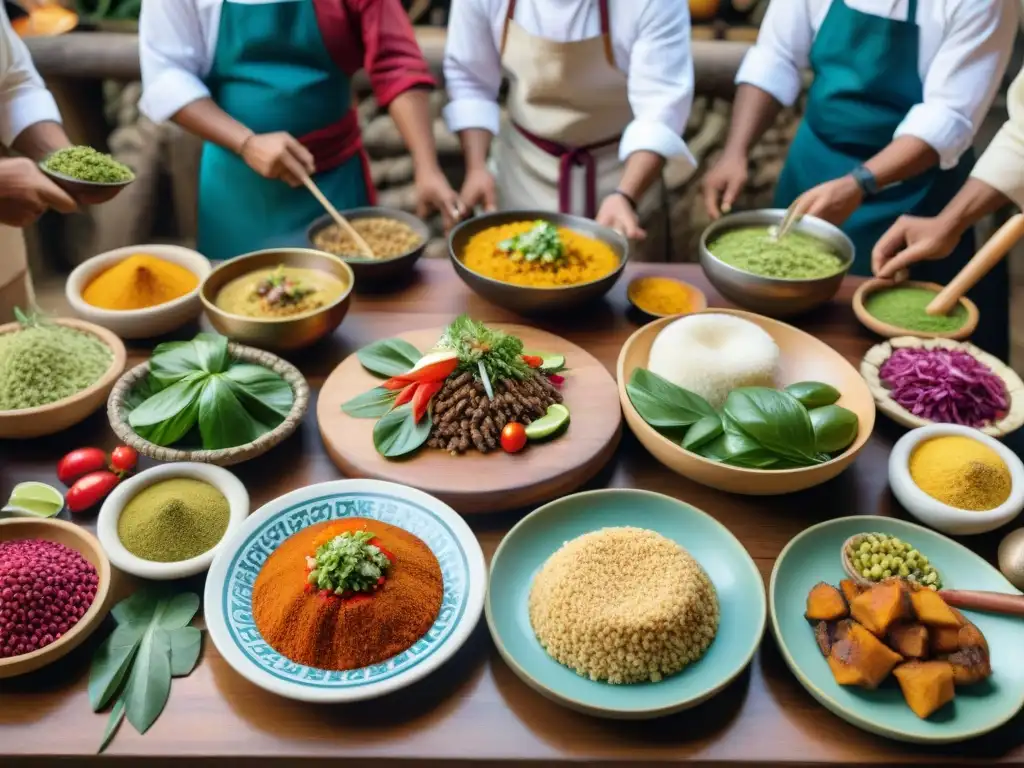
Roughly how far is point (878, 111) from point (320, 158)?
1888mm

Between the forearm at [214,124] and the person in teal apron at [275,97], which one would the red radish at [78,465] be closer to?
the person in teal apron at [275,97]

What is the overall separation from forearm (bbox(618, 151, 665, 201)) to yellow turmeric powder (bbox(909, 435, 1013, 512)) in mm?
1327

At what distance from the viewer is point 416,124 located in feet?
8.56

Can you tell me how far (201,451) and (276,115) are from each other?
1507 millimetres

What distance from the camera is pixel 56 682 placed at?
1.12 m

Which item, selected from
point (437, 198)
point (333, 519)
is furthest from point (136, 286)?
point (437, 198)

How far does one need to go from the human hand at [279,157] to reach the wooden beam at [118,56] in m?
1.45

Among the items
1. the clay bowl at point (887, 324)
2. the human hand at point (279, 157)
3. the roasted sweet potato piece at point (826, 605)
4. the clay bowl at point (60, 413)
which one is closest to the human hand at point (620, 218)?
the clay bowl at point (887, 324)

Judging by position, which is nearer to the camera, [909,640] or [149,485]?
[909,640]

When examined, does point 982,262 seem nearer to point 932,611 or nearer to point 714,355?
point 714,355

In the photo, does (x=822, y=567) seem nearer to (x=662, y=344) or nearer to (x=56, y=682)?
(x=662, y=344)

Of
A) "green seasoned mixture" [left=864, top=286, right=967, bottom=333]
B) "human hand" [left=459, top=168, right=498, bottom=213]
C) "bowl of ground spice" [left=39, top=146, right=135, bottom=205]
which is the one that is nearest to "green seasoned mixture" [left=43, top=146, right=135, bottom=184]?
"bowl of ground spice" [left=39, top=146, right=135, bottom=205]

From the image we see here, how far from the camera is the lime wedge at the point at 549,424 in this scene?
1499mm

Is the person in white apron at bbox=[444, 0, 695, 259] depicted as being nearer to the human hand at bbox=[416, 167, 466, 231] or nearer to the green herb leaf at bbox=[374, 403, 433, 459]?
the human hand at bbox=[416, 167, 466, 231]
